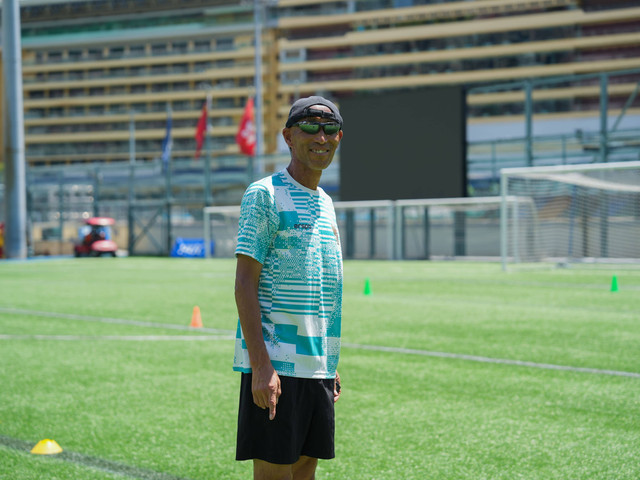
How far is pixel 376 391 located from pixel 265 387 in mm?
3501

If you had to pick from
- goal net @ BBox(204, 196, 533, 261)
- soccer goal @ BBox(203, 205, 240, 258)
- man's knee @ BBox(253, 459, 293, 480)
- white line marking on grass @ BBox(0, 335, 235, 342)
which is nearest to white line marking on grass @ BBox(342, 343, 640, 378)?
white line marking on grass @ BBox(0, 335, 235, 342)

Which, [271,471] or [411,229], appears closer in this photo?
[271,471]

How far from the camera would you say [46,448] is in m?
4.46

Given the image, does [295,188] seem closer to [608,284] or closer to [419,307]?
[419,307]

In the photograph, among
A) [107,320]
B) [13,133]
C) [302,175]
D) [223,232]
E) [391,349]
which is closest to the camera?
[302,175]

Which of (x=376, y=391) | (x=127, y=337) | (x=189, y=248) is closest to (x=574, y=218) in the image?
(x=189, y=248)

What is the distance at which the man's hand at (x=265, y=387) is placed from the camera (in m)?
2.70

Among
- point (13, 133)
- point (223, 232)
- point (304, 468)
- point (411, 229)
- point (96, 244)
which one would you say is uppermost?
point (13, 133)

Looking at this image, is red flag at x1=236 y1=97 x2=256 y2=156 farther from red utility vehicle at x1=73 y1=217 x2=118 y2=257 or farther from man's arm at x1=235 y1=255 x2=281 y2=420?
man's arm at x1=235 y1=255 x2=281 y2=420

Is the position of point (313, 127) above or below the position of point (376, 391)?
above

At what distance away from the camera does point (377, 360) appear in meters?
7.36

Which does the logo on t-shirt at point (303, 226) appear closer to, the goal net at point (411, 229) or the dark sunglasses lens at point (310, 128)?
the dark sunglasses lens at point (310, 128)

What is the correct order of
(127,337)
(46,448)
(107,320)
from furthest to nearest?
(107,320) → (127,337) → (46,448)

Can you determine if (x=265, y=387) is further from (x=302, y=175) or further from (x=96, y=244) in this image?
(x=96, y=244)
